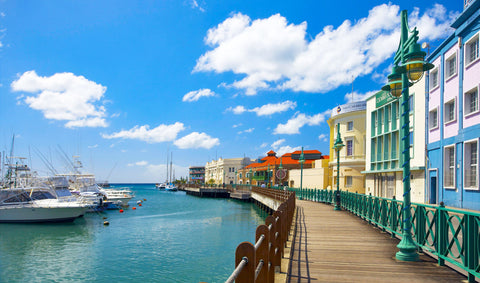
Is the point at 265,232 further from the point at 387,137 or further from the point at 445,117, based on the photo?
the point at 387,137

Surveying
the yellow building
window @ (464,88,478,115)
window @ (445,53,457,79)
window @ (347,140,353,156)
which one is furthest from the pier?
window @ (347,140,353,156)

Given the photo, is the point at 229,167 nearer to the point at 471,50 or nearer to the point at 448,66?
the point at 448,66

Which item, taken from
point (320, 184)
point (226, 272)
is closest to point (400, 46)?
point (226, 272)

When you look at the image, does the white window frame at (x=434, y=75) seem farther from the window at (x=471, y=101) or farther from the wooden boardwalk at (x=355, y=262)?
the wooden boardwalk at (x=355, y=262)

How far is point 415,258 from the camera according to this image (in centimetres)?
771

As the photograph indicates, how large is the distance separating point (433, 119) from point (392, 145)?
19.0ft

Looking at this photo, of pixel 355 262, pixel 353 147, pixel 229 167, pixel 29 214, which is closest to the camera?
pixel 355 262

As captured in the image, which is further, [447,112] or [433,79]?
[433,79]

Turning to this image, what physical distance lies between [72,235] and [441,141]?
92.5 feet

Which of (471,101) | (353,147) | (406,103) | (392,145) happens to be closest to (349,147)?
(353,147)

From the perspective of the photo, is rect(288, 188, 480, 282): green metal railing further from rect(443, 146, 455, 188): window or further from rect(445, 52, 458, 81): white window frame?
rect(445, 52, 458, 81): white window frame

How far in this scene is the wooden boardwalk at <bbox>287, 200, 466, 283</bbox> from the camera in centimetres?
643

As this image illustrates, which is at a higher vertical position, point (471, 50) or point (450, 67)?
point (471, 50)

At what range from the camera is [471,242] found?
569 centimetres
